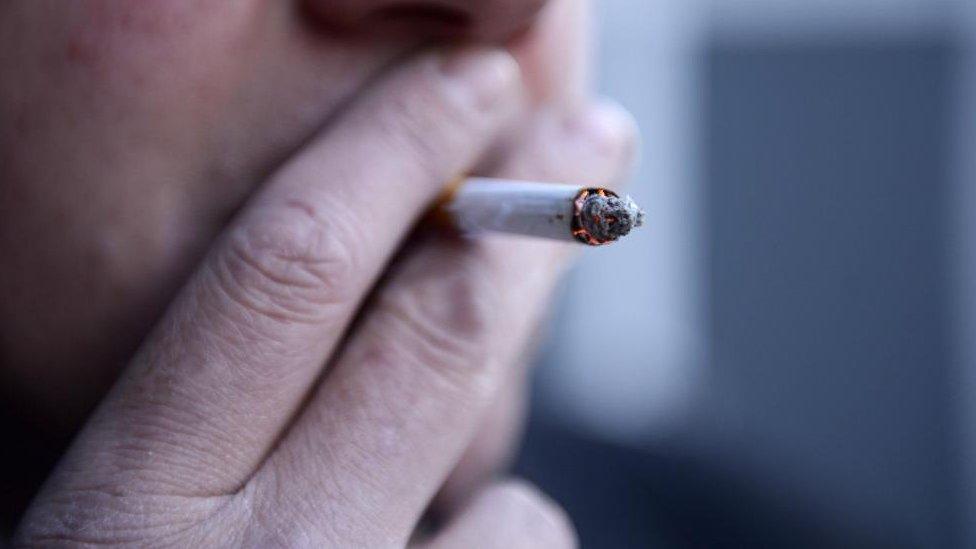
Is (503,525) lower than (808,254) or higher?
higher

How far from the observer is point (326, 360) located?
53 centimetres

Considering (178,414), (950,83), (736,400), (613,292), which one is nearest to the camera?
(178,414)

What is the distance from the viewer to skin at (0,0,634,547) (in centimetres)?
49

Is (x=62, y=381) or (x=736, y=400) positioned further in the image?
(x=736, y=400)

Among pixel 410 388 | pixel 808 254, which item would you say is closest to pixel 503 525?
pixel 410 388

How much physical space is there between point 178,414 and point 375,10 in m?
0.26

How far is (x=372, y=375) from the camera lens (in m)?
0.54

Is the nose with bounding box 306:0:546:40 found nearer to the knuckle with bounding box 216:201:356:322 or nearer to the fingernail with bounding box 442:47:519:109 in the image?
the fingernail with bounding box 442:47:519:109

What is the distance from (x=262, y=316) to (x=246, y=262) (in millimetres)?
31

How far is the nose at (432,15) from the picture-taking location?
52 cm

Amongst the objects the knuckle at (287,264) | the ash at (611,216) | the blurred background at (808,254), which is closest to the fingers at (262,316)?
the knuckle at (287,264)

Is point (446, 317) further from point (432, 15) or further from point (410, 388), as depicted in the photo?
point (432, 15)

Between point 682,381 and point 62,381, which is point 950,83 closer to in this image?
point 682,381

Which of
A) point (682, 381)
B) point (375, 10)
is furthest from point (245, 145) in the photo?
point (682, 381)
